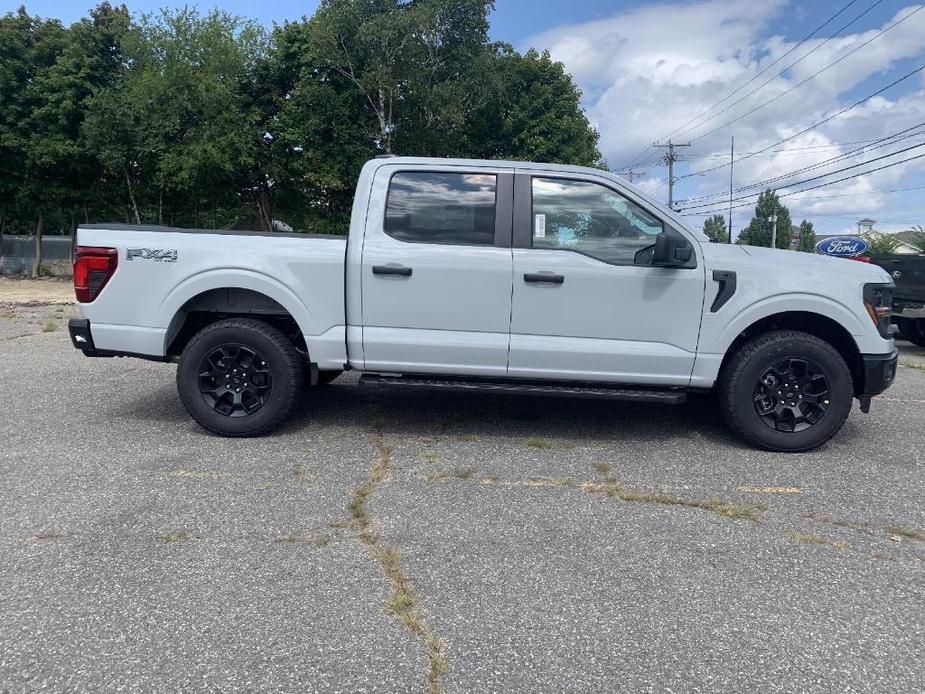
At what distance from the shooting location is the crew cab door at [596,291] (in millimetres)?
4613

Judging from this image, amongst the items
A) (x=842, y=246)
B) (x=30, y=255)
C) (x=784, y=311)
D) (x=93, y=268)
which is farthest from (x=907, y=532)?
(x=30, y=255)

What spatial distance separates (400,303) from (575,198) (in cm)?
142

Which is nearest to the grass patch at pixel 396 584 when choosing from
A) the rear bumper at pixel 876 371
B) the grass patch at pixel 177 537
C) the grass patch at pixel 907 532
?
the grass patch at pixel 177 537

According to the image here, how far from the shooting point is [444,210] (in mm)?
4758

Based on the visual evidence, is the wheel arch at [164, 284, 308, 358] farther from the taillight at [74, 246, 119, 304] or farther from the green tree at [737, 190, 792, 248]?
the green tree at [737, 190, 792, 248]

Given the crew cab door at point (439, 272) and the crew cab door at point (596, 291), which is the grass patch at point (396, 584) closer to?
the crew cab door at point (439, 272)

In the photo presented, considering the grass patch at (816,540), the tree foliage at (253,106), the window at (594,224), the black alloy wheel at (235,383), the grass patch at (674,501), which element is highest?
the tree foliage at (253,106)

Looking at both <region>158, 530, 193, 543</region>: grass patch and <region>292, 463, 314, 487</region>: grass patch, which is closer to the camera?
<region>158, 530, 193, 543</region>: grass patch

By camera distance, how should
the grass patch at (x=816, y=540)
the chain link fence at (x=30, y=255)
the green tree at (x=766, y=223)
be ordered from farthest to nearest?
1. the green tree at (x=766, y=223)
2. the chain link fence at (x=30, y=255)
3. the grass patch at (x=816, y=540)

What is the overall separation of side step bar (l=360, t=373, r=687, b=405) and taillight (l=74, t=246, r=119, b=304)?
1.94m

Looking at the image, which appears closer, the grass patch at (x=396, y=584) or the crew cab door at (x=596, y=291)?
the grass patch at (x=396, y=584)

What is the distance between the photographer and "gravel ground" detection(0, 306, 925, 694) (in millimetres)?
2410

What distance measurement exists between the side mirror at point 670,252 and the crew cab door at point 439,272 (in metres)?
0.98

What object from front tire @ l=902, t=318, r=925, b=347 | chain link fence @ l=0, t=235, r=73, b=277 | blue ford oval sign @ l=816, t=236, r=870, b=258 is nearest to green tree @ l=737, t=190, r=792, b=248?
blue ford oval sign @ l=816, t=236, r=870, b=258
